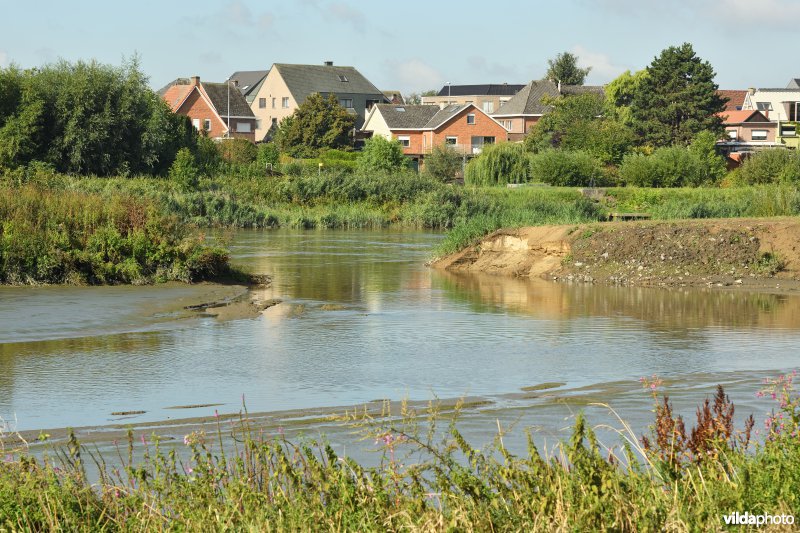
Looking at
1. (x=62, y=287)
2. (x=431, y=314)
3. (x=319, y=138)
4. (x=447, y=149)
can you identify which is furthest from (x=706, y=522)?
(x=319, y=138)

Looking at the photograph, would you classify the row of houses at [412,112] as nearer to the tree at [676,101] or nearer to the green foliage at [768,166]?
the tree at [676,101]

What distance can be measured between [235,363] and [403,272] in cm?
1514

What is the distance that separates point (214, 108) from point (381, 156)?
39.0m

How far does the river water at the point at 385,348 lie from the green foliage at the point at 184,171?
114ft

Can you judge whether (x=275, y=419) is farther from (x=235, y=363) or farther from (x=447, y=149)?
(x=447, y=149)

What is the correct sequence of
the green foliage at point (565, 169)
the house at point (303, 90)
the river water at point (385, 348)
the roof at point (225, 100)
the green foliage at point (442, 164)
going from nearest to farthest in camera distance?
the river water at point (385, 348) → the green foliage at point (565, 169) → the green foliage at point (442, 164) → the roof at point (225, 100) → the house at point (303, 90)

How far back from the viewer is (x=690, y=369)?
14.3 m

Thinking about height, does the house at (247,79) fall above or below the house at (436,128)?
above

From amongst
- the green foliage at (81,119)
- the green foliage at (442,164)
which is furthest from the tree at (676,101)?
the green foliage at (81,119)

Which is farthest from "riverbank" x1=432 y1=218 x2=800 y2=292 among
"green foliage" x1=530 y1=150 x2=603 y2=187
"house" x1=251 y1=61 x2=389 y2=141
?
"house" x1=251 y1=61 x2=389 y2=141

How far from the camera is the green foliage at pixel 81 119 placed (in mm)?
58969

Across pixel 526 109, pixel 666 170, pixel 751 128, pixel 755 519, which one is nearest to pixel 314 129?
pixel 526 109

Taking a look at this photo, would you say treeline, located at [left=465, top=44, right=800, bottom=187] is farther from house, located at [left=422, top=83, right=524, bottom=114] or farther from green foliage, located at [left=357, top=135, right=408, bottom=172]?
house, located at [left=422, top=83, right=524, bottom=114]

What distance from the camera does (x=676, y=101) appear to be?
93.8m
